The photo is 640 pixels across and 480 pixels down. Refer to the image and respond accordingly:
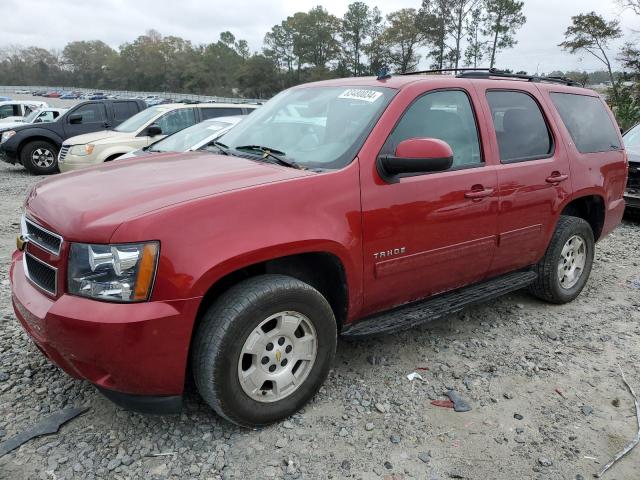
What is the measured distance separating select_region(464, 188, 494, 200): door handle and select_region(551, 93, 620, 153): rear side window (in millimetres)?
1294

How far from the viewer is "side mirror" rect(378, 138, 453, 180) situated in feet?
9.12

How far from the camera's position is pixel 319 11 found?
81.3 m

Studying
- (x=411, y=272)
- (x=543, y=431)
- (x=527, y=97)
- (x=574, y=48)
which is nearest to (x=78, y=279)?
(x=411, y=272)

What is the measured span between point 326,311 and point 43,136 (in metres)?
11.7

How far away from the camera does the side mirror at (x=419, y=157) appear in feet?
9.12

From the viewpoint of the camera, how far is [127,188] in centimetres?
255

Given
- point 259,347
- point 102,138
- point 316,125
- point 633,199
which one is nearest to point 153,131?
point 102,138

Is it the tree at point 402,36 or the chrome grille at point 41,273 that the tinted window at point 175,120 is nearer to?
the chrome grille at point 41,273

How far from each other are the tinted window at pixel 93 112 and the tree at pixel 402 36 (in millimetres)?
57386

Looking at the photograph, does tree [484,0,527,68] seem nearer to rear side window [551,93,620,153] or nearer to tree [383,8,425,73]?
tree [383,8,425,73]

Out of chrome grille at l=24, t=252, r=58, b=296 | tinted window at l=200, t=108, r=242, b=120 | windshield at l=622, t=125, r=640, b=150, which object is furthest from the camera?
tinted window at l=200, t=108, r=242, b=120

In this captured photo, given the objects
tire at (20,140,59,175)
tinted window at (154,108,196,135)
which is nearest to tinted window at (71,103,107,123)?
tire at (20,140,59,175)

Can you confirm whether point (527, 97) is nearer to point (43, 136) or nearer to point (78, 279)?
point (78, 279)

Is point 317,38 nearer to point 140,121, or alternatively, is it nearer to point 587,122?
point 140,121
